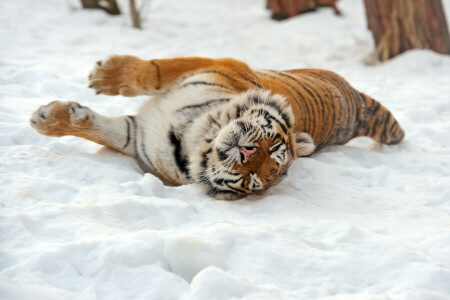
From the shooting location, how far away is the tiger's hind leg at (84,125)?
2.56 metres

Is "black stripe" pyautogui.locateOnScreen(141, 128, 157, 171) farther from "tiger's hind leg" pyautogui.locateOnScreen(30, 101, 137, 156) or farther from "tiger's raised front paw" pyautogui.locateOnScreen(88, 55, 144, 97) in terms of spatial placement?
"tiger's raised front paw" pyautogui.locateOnScreen(88, 55, 144, 97)

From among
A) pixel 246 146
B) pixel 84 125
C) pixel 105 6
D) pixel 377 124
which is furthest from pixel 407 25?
pixel 84 125

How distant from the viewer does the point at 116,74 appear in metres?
2.68

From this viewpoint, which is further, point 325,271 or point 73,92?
point 73,92

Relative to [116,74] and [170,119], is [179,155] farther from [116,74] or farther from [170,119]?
[116,74]

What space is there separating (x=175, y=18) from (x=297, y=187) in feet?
16.1

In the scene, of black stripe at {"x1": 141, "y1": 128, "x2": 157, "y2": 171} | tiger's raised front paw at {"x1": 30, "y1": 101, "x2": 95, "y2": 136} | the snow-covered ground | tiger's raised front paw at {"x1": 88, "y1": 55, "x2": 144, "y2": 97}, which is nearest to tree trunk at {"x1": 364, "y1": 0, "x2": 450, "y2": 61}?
the snow-covered ground

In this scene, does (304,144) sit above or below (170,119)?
below

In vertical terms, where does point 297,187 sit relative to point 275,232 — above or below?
below

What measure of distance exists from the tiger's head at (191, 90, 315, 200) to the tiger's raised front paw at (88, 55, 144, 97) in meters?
0.47

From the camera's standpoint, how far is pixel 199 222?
2059 millimetres

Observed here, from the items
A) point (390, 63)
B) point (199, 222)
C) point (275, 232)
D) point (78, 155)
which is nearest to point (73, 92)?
point (78, 155)

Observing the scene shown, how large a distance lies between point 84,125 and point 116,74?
31cm

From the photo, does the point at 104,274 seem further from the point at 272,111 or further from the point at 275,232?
the point at 272,111
